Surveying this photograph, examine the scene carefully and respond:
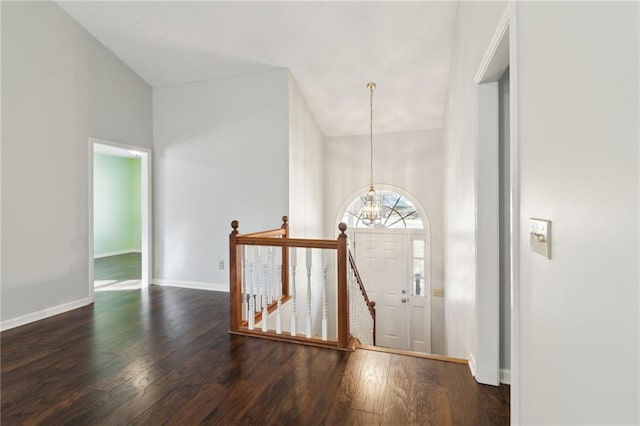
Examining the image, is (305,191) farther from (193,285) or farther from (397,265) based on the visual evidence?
(397,265)

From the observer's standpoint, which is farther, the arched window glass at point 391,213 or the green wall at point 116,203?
the green wall at point 116,203

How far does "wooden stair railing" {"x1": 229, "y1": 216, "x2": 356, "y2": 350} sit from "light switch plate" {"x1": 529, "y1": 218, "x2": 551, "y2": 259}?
142cm

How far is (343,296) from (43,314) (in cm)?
326

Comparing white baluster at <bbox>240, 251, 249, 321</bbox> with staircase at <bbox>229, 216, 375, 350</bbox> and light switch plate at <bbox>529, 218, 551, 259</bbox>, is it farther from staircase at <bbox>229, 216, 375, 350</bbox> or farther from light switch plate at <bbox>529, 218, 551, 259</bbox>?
light switch plate at <bbox>529, 218, 551, 259</bbox>

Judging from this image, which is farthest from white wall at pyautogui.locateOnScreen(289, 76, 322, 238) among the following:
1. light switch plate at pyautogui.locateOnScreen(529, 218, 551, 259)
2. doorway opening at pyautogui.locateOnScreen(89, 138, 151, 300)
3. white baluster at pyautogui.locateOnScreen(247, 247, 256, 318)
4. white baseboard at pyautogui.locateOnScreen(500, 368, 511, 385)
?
light switch plate at pyautogui.locateOnScreen(529, 218, 551, 259)

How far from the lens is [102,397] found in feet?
6.08

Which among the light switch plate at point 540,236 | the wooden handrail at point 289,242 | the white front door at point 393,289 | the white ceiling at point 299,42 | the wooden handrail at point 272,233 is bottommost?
the white front door at point 393,289

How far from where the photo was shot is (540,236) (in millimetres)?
1023

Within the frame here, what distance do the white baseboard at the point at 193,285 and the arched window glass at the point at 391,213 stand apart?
8.83 feet

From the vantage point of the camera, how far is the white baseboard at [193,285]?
4250mm

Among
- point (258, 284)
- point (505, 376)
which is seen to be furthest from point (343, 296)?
point (505, 376)

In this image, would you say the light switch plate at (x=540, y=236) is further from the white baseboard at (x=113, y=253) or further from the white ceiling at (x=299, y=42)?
the white baseboard at (x=113, y=253)

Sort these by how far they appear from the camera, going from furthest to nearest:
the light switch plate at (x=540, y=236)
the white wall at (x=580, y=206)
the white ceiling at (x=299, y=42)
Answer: the white ceiling at (x=299, y=42)
the light switch plate at (x=540, y=236)
the white wall at (x=580, y=206)

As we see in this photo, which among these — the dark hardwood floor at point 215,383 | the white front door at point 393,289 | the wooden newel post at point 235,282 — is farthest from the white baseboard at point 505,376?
the white front door at point 393,289
